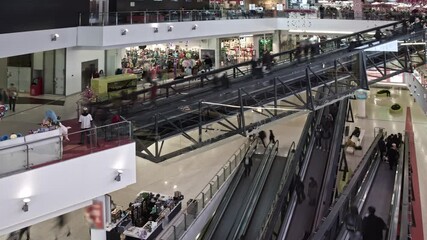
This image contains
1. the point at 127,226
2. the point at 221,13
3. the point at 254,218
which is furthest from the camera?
the point at 221,13

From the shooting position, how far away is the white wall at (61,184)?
8.12 metres

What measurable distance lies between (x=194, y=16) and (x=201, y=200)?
12.1m

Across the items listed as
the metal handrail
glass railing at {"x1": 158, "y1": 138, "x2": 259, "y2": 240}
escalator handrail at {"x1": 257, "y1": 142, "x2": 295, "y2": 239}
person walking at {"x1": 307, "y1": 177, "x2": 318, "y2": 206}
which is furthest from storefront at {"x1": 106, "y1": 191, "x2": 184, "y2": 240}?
the metal handrail

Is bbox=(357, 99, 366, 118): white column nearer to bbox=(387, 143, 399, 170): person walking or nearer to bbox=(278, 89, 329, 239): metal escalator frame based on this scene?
bbox=(278, 89, 329, 239): metal escalator frame

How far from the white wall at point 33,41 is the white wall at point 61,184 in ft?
21.2

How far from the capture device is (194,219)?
13.7m

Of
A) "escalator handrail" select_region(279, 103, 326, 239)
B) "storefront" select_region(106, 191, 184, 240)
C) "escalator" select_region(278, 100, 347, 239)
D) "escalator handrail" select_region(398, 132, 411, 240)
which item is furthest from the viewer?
"escalator" select_region(278, 100, 347, 239)

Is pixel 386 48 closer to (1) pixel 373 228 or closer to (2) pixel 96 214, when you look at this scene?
(1) pixel 373 228

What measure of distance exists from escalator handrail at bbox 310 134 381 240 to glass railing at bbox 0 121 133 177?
202 inches

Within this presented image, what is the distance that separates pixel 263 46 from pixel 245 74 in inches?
776

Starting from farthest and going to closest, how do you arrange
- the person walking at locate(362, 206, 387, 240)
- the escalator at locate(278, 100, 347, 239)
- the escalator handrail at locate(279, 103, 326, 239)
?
1. the escalator at locate(278, 100, 347, 239)
2. the escalator handrail at locate(279, 103, 326, 239)
3. the person walking at locate(362, 206, 387, 240)

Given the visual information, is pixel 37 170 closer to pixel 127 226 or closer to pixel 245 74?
pixel 127 226

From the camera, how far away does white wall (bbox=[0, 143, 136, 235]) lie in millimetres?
8117

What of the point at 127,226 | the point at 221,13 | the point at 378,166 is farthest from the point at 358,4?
the point at 127,226
